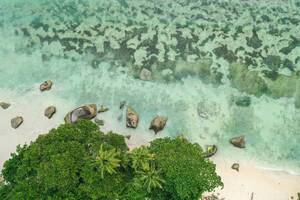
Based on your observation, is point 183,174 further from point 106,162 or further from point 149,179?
point 106,162

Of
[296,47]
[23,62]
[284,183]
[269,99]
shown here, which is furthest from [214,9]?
[23,62]

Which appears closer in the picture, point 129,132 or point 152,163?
point 152,163

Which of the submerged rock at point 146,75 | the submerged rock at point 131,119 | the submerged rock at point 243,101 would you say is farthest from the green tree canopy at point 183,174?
the submerged rock at point 146,75

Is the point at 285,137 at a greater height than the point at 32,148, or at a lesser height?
lesser

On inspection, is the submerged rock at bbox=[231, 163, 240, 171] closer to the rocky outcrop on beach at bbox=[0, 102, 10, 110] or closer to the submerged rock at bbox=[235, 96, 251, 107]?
the submerged rock at bbox=[235, 96, 251, 107]

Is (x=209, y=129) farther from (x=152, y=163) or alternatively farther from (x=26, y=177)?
(x=26, y=177)

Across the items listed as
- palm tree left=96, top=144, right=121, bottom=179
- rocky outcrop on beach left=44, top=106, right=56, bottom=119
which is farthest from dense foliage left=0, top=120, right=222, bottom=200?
rocky outcrop on beach left=44, top=106, right=56, bottom=119

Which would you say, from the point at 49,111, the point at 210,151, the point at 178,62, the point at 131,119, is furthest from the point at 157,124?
the point at 49,111

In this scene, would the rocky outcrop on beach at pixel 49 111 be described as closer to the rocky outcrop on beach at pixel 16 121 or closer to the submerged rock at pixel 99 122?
the rocky outcrop on beach at pixel 16 121
